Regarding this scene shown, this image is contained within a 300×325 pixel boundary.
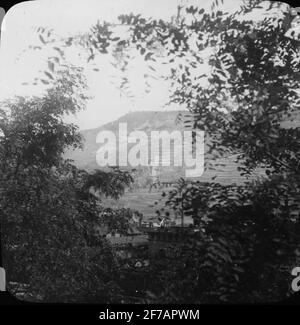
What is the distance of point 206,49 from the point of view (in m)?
2.04

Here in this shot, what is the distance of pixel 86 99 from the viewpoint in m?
2.08

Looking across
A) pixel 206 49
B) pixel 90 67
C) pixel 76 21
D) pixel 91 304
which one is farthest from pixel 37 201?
pixel 206 49

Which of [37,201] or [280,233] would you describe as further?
[37,201]

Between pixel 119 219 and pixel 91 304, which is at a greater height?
pixel 119 219

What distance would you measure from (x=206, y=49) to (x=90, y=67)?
546mm

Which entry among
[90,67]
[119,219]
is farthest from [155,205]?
[90,67]

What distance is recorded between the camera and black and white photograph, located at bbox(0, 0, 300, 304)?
1990mm

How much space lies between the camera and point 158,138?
201 cm

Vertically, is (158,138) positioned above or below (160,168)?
above

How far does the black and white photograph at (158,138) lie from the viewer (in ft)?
6.53

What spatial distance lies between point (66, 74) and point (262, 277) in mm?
1283
